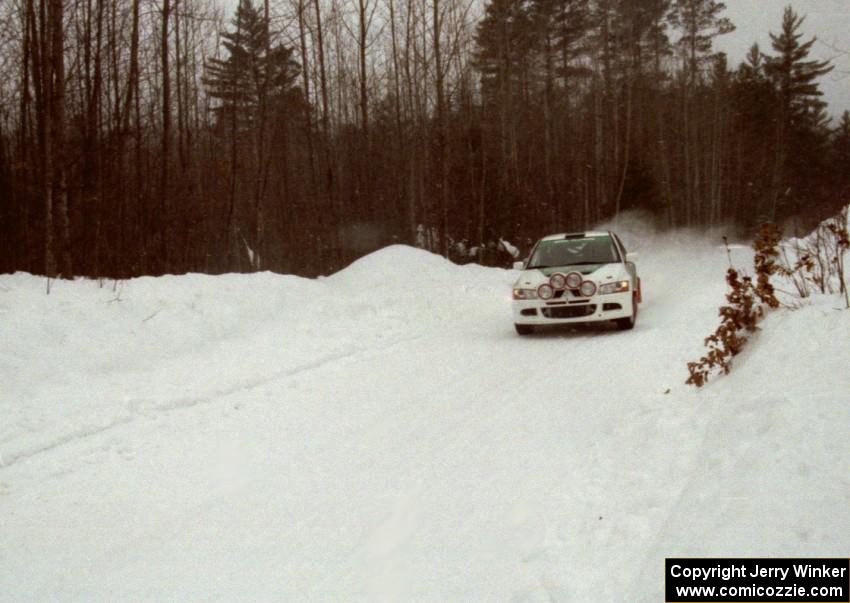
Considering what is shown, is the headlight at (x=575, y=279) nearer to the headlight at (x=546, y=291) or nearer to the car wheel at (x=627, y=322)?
the headlight at (x=546, y=291)

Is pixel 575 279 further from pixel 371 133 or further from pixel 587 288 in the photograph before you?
pixel 371 133

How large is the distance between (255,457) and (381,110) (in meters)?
29.3

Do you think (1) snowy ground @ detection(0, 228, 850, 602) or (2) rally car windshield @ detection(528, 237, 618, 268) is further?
(2) rally car windshield @ detection(528, 237, 618, 268)

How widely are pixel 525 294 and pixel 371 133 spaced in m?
24.9

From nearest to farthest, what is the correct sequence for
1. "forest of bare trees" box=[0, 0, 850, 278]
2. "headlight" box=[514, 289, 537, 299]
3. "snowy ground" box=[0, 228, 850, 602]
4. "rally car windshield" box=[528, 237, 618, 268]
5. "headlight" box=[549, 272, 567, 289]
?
"snowy ground" box=[0, 228, 850, 602] < "headlight" box=[549, 272, 567, 289] < "headlight" box=[514, 289, 537, 299] < "rally car windshield" box=[528, 237, 618, 268] < "forest of bare trees" box=[0, 0, 850, 278]

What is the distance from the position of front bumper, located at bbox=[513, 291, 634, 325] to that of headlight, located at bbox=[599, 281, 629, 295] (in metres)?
0.06

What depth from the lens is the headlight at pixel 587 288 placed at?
10.3 m

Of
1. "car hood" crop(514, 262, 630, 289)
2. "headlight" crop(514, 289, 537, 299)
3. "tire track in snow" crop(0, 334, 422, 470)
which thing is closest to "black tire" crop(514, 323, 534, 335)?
"headlight" crop(514, 289, 537, 299)

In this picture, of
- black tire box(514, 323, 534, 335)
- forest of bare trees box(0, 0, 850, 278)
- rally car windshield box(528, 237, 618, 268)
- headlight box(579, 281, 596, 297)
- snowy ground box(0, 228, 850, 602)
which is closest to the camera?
snowy ground box(0, 228, 850, 602)

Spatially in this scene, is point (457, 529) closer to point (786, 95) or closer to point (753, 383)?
point (753, 383)

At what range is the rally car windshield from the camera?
11523 mm

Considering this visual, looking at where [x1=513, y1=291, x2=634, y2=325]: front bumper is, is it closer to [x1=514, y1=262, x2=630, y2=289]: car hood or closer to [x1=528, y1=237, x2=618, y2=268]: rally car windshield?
[x1=514, y1=262, x2=630, y2=289]: car hood

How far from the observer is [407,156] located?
92.6ft

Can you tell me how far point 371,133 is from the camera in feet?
110
